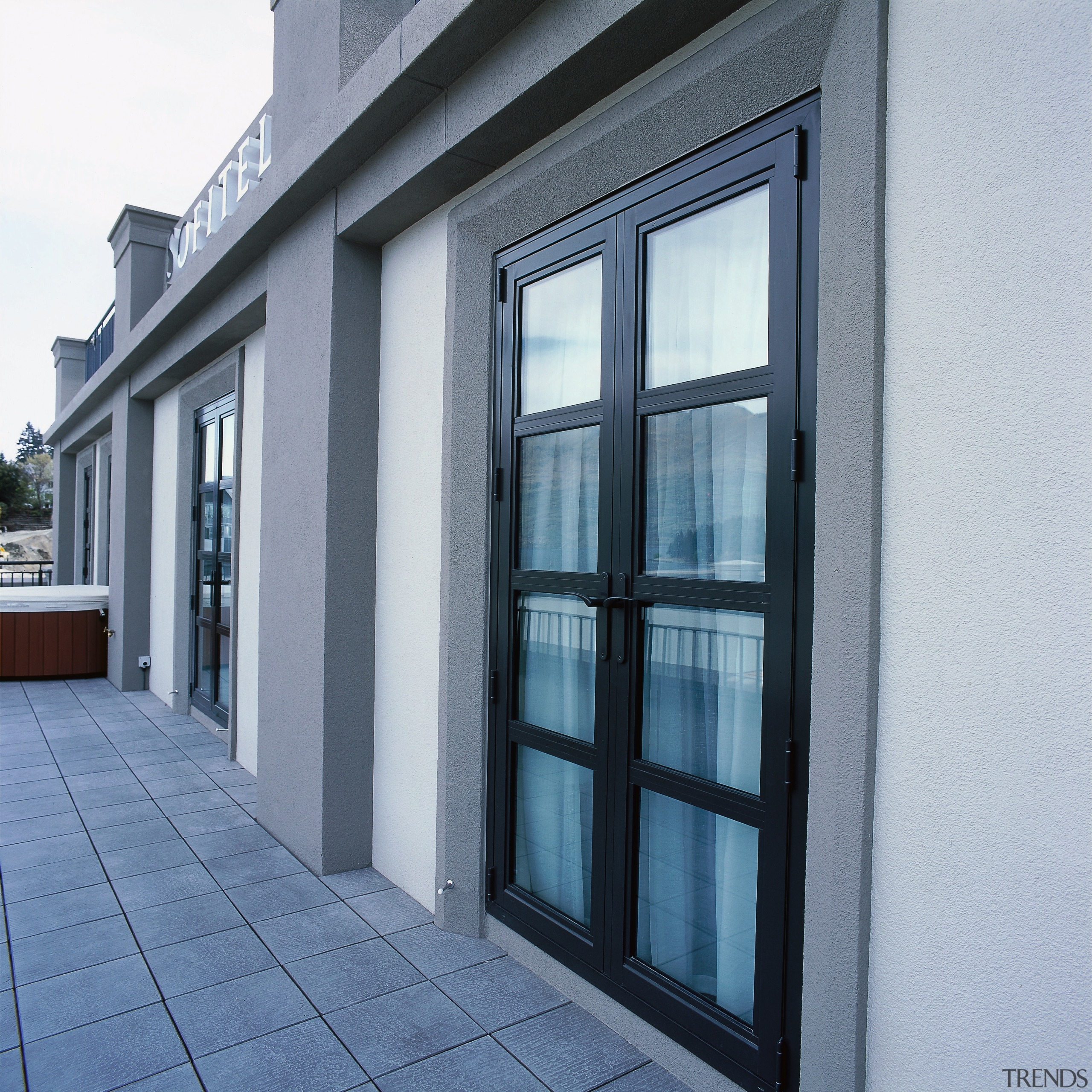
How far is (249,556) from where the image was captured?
18.6ft

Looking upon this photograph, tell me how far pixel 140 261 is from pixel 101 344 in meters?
2.76

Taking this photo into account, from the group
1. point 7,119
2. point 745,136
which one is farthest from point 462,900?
point 7,119

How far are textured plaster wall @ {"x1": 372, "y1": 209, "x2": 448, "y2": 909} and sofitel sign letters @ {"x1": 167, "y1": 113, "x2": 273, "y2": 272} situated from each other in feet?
5.23

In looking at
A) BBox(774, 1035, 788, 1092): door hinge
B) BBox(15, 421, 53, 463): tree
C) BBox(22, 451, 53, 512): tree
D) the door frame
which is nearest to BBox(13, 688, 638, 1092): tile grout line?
BBox(774, 1035, 788, 1092): door hinge

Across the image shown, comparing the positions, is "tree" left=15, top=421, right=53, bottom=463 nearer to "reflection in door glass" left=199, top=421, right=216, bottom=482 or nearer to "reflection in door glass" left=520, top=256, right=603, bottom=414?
"reflection in door glass" left=199, top=421, right=216, bottom=482

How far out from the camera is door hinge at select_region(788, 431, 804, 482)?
1979 millimetres

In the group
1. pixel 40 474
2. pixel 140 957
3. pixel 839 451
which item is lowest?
pixel 140 957

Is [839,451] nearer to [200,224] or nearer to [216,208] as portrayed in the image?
[216,208]

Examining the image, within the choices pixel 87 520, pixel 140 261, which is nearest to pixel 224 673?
pixel 140 261

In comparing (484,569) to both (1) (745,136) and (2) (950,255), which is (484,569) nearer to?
(1) (745,136)

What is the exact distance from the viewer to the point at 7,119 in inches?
675

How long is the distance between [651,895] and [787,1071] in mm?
638

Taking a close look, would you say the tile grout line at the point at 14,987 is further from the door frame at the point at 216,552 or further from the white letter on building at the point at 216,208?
the white letter on building at the point at 216,208

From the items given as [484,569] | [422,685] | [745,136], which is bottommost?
[422,685]
